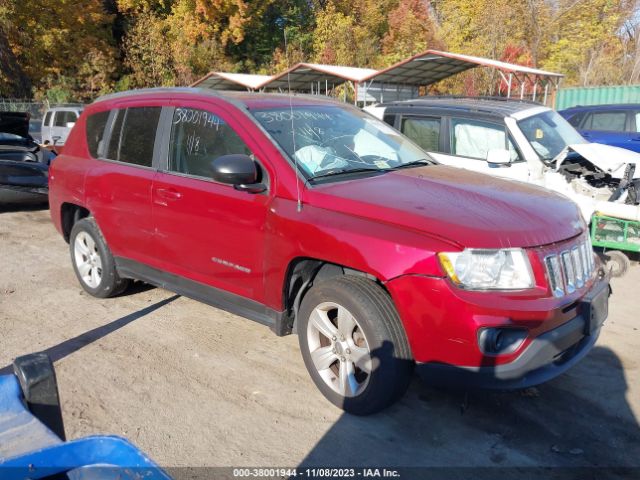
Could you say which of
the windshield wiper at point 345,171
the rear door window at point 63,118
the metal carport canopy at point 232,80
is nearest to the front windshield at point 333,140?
the windshield wiper at point 345,171

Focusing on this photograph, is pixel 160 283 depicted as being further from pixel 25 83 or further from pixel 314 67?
pixel 25 83

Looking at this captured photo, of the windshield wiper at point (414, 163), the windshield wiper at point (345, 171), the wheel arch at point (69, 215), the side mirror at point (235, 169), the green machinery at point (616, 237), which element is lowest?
the green machinery at point (616, 237)

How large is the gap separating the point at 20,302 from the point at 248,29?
29987 mm

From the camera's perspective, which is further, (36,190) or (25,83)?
(25,83)

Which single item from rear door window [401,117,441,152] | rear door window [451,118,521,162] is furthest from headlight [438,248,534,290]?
rear door window [401,117,441,152]

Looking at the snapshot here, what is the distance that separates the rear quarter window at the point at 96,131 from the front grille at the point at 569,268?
151 inches

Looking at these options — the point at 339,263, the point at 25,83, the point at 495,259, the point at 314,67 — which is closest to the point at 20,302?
the point at 339,263

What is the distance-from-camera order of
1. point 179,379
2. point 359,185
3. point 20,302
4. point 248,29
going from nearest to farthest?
point 359,185
point 179,379
point 20,302
point 248,29

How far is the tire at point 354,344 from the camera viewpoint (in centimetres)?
307

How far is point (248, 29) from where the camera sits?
3244cm

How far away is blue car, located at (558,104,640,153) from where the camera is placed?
10102mm

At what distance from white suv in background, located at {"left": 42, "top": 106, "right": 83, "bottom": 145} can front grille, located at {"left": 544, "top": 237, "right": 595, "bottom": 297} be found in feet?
48.2

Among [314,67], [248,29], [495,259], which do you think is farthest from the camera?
[248,29]

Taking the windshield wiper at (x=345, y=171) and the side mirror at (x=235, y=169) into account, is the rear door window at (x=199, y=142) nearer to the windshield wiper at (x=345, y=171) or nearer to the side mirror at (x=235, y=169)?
the side mirror at (x=235, y=169)
